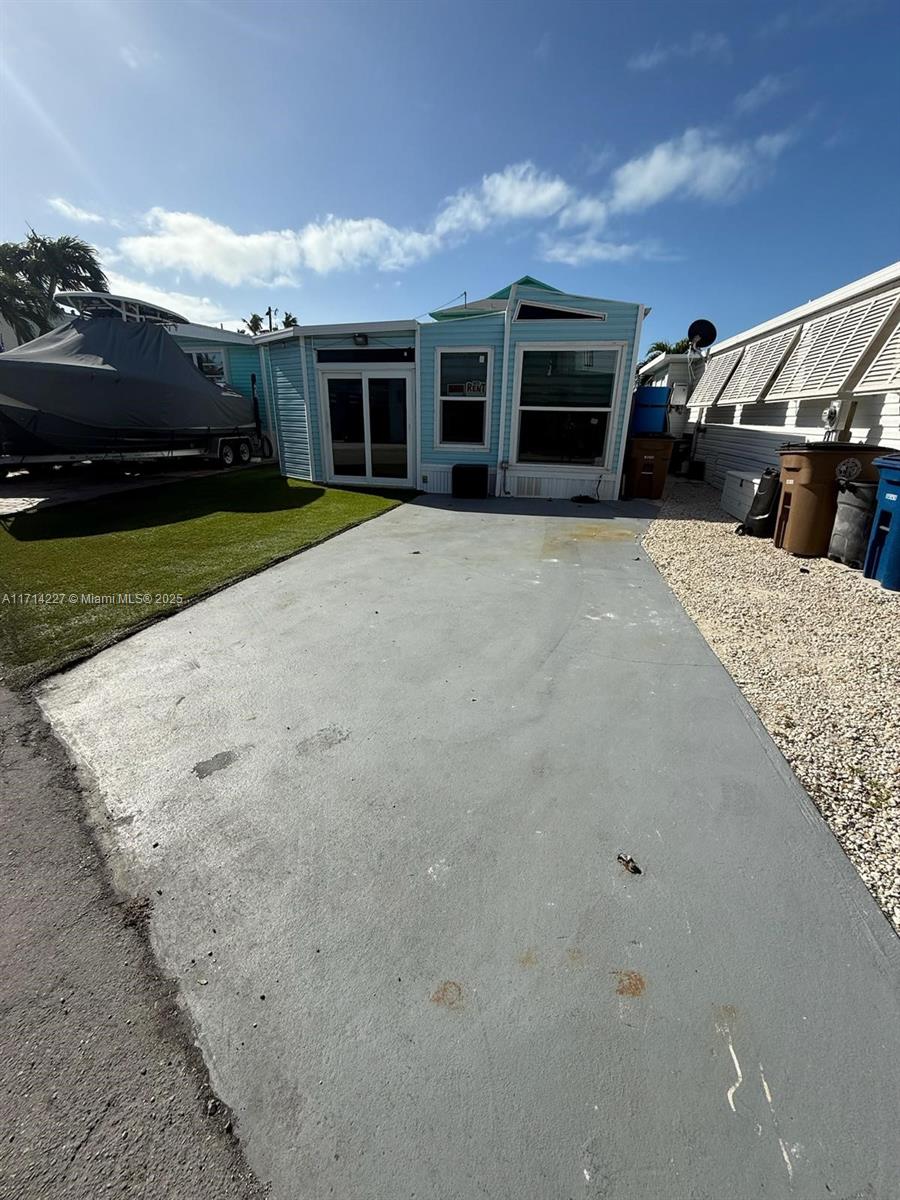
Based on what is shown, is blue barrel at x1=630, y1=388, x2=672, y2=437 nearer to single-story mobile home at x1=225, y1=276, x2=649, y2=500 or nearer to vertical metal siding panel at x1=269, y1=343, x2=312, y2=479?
single-story mobile home at x1=225, y1=276, x2=649, y2=500

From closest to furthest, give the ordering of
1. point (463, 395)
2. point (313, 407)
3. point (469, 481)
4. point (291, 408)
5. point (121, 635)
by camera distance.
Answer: point (121, 635) < point (463, 395) < point (469, 481) < point (313, 407) < point (291, 408)

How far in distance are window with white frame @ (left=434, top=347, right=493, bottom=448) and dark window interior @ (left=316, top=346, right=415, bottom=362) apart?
2.31 ft

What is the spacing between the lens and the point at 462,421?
10258 mm

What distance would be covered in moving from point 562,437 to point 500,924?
9.57m

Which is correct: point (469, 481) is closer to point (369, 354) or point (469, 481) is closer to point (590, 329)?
point (369, 354)

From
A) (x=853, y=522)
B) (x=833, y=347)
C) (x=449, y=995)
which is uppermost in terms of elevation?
(x=833, y=347)

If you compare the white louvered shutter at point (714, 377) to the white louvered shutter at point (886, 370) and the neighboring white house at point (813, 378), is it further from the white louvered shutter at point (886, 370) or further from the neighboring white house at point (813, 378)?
the white louvered shutter at point (886, 370)

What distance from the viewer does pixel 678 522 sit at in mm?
8578

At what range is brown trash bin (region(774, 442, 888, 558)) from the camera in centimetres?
576

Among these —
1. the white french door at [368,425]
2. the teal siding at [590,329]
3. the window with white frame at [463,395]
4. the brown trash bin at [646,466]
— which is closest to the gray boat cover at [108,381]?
the white french door at [368,425]

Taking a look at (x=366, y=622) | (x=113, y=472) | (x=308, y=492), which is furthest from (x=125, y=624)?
(x=113, y=472)

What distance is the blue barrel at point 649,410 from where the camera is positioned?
1100 centimetres

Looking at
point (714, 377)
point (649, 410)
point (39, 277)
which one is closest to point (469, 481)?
point (649, 410)

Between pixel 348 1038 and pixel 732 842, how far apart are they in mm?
1668
